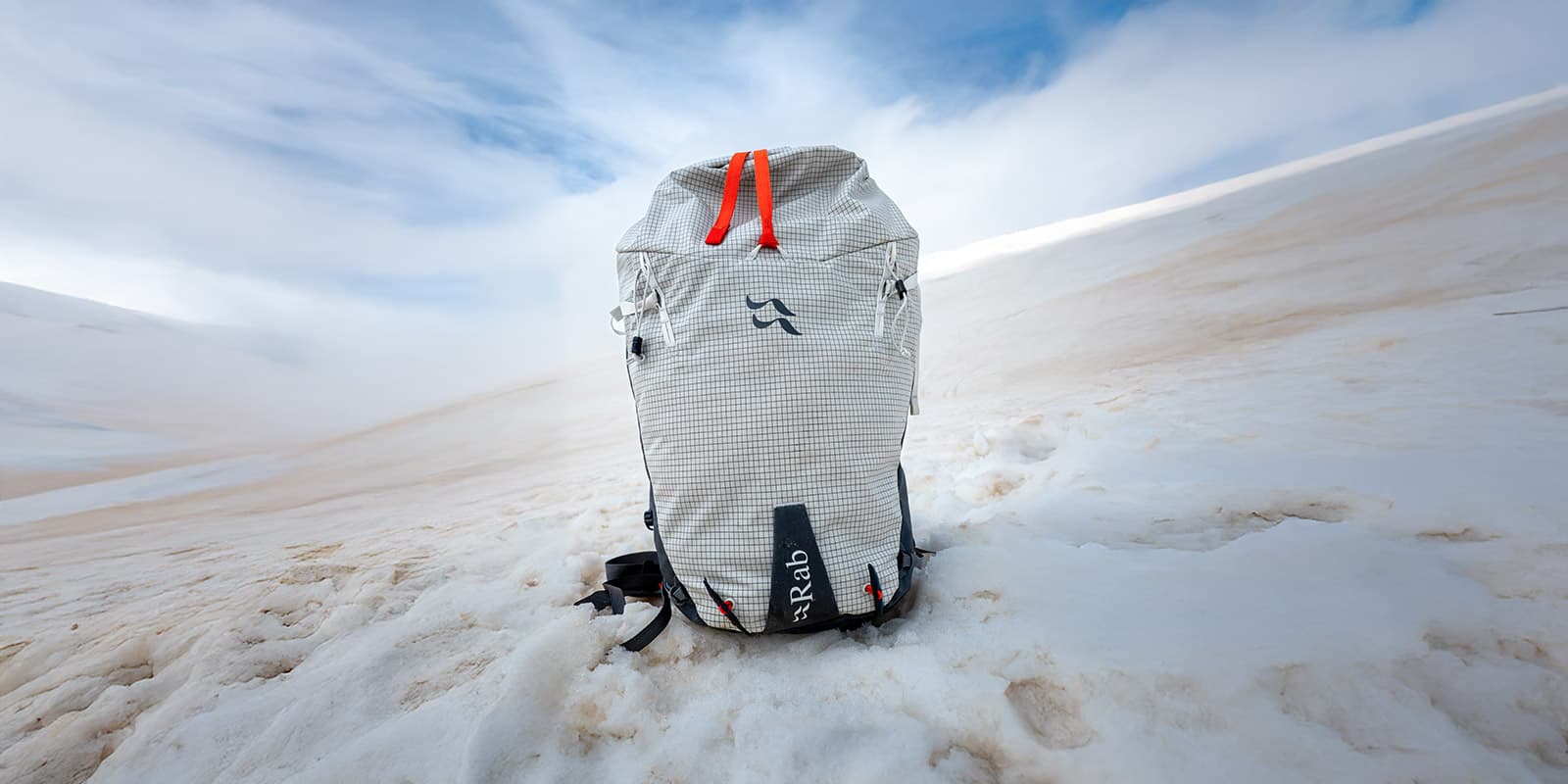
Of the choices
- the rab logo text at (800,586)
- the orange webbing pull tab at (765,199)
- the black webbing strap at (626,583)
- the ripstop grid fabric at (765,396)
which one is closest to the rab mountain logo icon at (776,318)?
the ripstop grid fabric at (765,396)

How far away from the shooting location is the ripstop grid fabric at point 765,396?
1090 mm

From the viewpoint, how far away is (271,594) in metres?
1.41

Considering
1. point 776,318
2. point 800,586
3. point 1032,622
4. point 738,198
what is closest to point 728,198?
point 738,198

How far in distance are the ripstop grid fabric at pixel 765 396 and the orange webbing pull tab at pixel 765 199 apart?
0.07 feet

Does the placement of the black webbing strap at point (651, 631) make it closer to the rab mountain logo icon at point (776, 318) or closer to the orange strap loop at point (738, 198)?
the rab mountain logo icon at point (776, 318)

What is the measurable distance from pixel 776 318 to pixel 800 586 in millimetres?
518

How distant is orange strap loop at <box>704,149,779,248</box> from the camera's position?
123cm

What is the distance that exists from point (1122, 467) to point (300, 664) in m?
2.00

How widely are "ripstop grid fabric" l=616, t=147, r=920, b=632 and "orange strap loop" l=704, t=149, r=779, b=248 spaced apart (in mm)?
26

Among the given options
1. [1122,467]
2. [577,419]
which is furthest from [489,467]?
[1122,467]

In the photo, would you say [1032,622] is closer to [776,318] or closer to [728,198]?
[776,318]

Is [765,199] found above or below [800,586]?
above

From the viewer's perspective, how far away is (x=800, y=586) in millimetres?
1052

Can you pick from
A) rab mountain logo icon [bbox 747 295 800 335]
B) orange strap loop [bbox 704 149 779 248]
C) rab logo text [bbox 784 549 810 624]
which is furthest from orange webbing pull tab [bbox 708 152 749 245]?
rab logo text [bbox 784 549 810 624]
